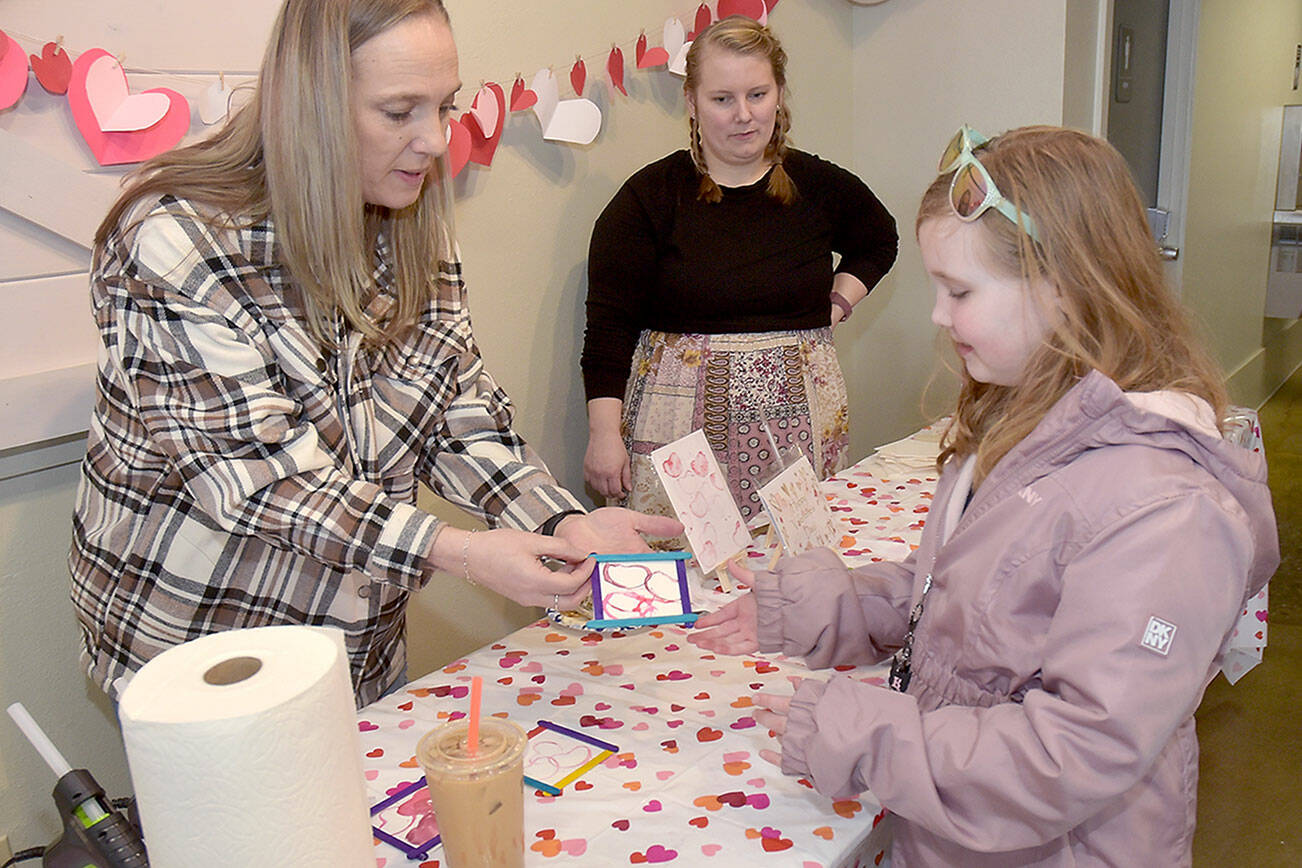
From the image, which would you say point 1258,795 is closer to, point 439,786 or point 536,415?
point 536,415

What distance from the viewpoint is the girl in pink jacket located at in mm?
920

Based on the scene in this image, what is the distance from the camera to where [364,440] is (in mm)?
1387

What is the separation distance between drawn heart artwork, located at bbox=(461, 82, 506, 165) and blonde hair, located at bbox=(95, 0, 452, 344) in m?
0.90

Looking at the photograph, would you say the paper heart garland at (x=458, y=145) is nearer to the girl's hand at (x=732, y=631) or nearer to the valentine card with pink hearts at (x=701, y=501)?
the valentine card with pink hearts at (x=701, y=501)

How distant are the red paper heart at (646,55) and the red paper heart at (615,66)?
5 centimetres

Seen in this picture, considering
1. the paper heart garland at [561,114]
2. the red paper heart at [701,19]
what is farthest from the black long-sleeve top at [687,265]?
the red paper heart at [701,19]

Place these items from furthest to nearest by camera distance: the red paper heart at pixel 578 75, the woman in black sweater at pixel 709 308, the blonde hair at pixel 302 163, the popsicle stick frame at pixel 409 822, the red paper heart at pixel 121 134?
the red paper heart at pixel 578 75, the woman in black sweater at pixel 709 308, the red paper heart at pixel 121 134, the blonde hair at pixel 302 163, the popsicle stick frame at pixel 409 822

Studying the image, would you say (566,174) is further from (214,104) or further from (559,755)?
(559,755)

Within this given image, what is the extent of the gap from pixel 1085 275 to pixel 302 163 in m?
0.88

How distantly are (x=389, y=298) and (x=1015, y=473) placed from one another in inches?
32.8

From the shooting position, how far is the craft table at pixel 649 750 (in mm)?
1038

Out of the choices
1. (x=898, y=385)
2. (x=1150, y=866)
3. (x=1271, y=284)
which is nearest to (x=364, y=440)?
(x=1150, y=866)

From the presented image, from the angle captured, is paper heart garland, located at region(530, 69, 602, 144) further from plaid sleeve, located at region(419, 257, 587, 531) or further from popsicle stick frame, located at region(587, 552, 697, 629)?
popsicle stick frame, located at region(587, 552, 697, 629)

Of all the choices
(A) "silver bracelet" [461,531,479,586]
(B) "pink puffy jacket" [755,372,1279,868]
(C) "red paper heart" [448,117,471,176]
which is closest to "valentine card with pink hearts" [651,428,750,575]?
(A) "silver bracelet" [461,531,479,586]
